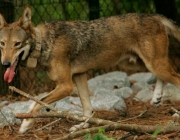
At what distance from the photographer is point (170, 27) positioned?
7.88 meters

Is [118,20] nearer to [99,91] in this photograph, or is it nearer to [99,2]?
[99,91]

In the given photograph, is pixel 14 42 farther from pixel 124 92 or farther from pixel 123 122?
pixel 124 92

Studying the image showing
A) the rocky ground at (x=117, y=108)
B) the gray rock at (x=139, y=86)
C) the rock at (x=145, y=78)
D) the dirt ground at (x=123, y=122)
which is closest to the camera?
the dirt ground at (x=123, y=122)

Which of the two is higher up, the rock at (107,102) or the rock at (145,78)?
the rock at (107,102)

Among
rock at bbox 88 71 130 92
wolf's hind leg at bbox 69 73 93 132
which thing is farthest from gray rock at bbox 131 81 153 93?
wolf's hind leg at bbox 69 73 93 132

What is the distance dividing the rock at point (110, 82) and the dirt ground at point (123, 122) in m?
0.80

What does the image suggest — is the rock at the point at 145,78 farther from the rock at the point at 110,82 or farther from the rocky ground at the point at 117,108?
the rock at the point at 110,82

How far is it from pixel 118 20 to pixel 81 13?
11.1ft

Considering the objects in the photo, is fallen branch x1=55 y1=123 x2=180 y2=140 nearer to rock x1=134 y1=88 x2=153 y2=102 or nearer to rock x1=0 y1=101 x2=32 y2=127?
rock x1=0 y1=101 x2=32 y2=127

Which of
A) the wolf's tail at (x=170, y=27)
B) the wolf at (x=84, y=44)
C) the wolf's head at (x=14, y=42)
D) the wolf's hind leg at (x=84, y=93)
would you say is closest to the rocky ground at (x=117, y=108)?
the wolf's hind leg at (x=84, y=93)

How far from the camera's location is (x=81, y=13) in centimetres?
1090

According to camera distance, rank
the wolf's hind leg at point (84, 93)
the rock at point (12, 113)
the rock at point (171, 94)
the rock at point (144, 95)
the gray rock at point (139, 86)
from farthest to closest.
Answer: the gray rock at point (139, 86)
the rock at point (144, 95)
the rock at point (171, 94)
the wolf's hind leg at point (84, 93)
the rock at point (12, 113)

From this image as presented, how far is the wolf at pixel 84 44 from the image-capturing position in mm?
→ 6684

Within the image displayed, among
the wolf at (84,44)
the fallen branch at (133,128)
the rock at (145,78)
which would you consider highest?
the wolf at (84,44)
